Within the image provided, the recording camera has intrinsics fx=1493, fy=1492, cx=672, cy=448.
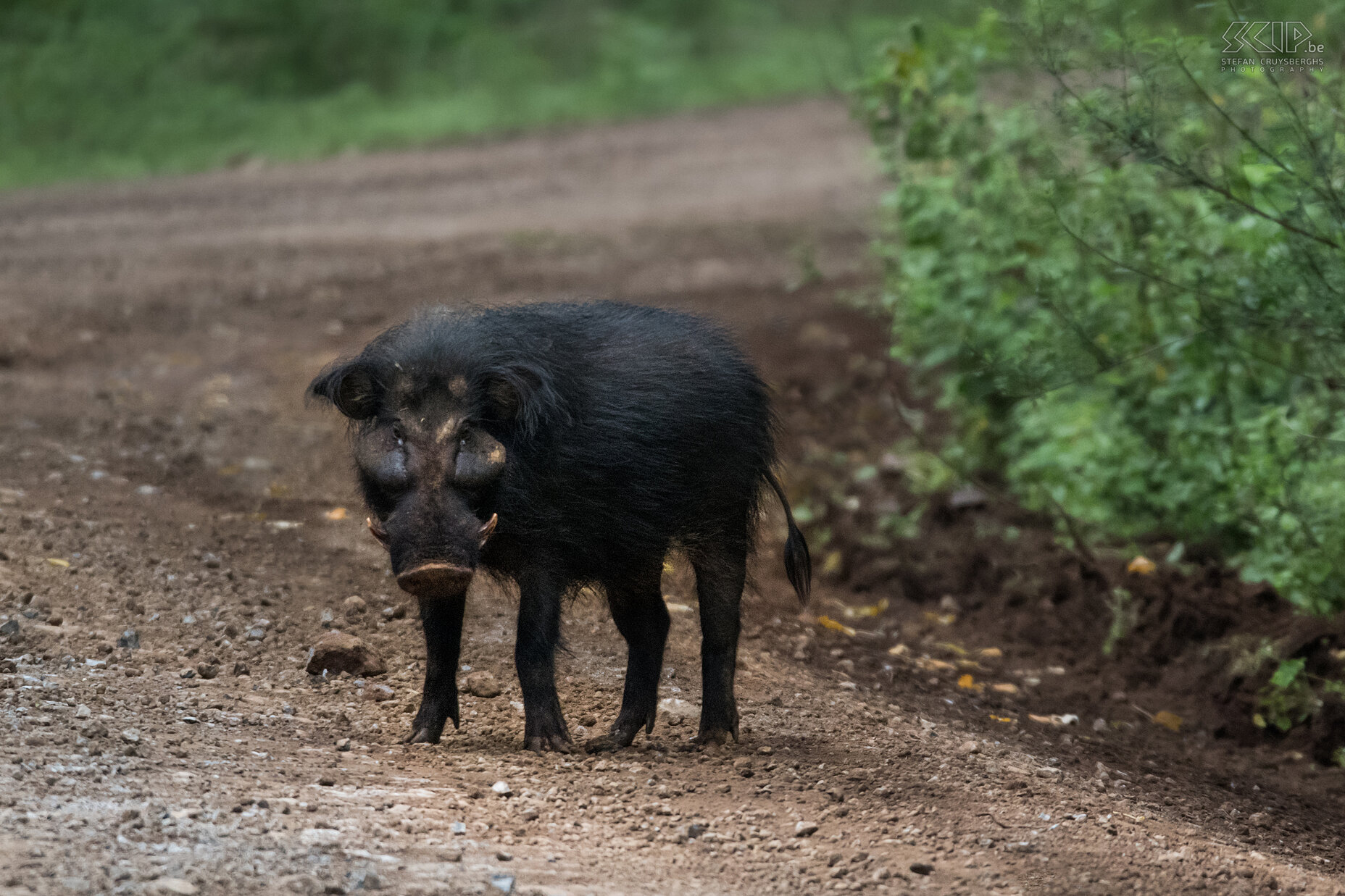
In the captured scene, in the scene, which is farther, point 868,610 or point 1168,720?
point 868,610

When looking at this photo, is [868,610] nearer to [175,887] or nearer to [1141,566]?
[1141,566]

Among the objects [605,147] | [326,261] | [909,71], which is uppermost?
[605,147]

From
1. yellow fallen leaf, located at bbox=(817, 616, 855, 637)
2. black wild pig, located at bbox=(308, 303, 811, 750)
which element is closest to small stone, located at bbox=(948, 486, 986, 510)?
yellow fallen leaf, located at bbox=(817, 616, 855, 637)

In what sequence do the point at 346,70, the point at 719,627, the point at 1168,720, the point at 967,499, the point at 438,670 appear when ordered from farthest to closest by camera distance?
the point at 346,70 → the point at 967,499 → the point at 1168,720 → the point at 719,627 → the point at 438,670

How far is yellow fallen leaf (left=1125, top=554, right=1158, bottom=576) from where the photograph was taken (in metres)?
6.89

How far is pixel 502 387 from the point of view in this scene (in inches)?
173

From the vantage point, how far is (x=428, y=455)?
14.0 feet

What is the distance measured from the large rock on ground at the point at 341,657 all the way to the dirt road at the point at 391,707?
0.06 metres

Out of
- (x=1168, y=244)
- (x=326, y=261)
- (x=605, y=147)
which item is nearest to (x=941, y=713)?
(x=1168, y=244)

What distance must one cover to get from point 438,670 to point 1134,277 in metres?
3.97

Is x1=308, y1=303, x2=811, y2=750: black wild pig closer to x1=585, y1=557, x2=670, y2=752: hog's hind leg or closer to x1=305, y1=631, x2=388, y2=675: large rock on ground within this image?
x1=585, y1=557, x2=670, y2=752: hog's hind leg

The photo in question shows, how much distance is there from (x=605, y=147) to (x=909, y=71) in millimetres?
9664

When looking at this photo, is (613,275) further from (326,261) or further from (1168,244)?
(1168,244)

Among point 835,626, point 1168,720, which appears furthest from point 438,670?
point 1168,720
